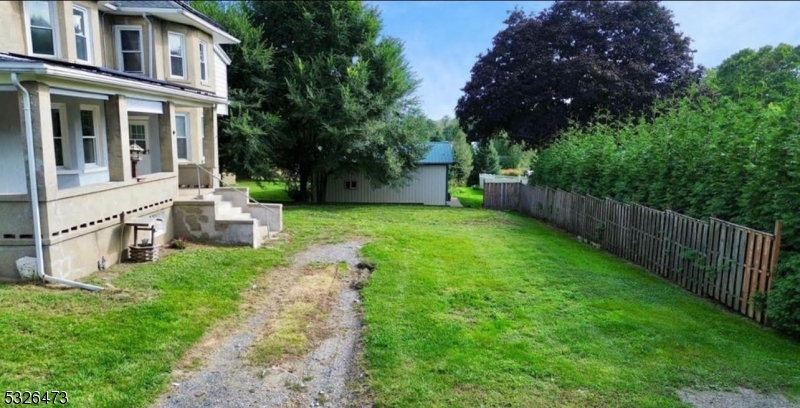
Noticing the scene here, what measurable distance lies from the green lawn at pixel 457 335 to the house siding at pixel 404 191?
581 inches

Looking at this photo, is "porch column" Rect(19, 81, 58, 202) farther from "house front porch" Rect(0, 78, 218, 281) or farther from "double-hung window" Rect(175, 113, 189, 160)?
"double-hung window" Rect(175, 113, 189, 160)

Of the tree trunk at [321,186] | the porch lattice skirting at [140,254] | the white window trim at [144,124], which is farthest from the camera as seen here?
the tree trunk at [321,186]

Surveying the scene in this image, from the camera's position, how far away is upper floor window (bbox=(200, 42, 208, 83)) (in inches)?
581

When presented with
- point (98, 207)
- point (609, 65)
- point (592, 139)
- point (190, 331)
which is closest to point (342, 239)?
point (98, 207)

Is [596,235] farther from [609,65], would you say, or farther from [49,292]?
[609,65]

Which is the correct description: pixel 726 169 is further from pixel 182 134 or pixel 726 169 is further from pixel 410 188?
pixel 410 188

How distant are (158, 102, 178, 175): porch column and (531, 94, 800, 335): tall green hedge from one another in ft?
36.7

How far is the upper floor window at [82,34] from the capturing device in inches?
434

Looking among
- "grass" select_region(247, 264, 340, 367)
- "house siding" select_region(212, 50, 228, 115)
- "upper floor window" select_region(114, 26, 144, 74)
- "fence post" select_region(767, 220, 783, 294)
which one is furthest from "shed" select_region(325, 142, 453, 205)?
"fence post" select_region(767, 220, 783, 294)

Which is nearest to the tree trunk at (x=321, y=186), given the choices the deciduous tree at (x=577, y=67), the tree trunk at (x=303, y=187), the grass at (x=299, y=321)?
the tree trunk at (x=303, y=187)

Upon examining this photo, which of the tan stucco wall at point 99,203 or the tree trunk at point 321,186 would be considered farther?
the tree trunk at point 321,186

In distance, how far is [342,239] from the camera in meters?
12.0
